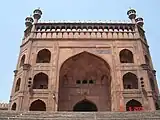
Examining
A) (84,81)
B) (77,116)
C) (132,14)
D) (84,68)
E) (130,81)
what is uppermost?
(132,14)

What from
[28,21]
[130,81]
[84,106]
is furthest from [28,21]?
[130,81]

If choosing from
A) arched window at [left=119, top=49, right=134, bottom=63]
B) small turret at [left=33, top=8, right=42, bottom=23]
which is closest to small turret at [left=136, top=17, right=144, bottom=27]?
arched window at [left=119, top=49, right=134, bottom=63]

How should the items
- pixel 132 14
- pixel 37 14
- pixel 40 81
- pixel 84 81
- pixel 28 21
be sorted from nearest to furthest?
pixel 40 81
pixel 84 81
pixel 132 14
pixel 37 14
pixel 28 21

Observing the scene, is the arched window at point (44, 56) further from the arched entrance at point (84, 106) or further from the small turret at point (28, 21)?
the arched entrance at point (84, 106)

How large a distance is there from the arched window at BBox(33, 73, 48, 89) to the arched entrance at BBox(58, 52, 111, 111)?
1286 millimetres

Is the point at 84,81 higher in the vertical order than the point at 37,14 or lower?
lower

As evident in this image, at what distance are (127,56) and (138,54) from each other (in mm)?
1448

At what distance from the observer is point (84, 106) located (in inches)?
802

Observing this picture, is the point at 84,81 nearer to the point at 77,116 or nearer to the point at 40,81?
the point at 40,81

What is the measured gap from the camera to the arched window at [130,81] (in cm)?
1916

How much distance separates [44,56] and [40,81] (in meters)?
2.70

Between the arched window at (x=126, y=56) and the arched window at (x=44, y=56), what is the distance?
6527 mm

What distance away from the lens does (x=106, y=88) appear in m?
20.1

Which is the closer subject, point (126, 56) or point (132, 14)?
point (126, 56)
